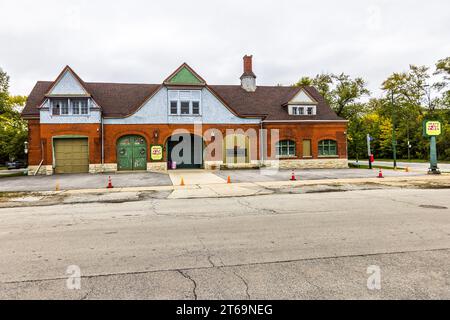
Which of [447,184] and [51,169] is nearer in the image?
[447,184]

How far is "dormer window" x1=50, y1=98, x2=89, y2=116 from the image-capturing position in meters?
27.0

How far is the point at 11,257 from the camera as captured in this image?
545 cm

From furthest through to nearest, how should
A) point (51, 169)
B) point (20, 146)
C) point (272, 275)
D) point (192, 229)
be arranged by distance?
point (20, 146) < point (51, 169) < point (192, 229) < point (272, 275)

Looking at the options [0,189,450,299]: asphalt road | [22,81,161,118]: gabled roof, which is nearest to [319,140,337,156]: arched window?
[22,81,161,118]: gabled roof

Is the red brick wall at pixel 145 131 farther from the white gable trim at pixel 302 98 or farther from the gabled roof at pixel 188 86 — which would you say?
the white gable trim at pixel 302 98

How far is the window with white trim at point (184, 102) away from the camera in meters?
29.0

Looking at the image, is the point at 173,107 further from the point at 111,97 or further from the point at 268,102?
the point at 268,102

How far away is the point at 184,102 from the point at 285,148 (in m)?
11.2

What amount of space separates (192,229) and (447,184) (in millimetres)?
15764

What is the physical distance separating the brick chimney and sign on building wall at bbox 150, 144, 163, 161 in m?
13.2

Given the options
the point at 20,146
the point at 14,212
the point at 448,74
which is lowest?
the point at 14,212
